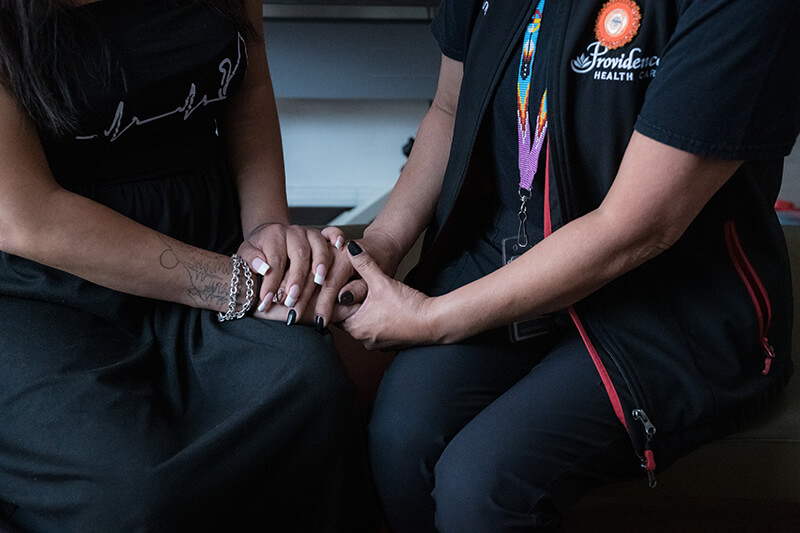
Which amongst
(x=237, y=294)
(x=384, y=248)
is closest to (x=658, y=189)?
(x=384, y=248)

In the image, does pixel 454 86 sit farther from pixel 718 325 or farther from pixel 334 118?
pixel 334 118

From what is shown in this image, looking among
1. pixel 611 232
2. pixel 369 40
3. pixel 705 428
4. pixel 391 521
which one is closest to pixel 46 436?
pixel 391 521

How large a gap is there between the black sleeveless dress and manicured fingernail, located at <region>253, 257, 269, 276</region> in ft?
0.24

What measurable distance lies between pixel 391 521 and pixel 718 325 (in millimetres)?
544

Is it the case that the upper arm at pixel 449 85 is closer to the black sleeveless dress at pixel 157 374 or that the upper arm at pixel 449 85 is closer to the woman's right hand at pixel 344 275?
the woman's right hand at pixel 344 275

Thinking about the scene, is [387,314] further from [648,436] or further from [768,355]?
[768,355]

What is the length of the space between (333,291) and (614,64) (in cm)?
51

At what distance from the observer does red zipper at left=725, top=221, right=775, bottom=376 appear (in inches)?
39.6

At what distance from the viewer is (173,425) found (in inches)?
38.0

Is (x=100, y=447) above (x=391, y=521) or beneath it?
above

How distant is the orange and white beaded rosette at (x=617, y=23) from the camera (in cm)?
92

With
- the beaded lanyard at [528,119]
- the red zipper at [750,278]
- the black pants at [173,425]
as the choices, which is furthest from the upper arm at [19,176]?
the red zipper at [750,278]

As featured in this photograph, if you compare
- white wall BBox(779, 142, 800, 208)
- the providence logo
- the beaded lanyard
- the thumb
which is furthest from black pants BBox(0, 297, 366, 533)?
white wall BBox(779, 142, 800, 208)

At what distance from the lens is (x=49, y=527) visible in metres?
0.92
